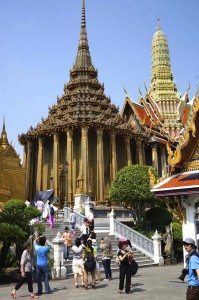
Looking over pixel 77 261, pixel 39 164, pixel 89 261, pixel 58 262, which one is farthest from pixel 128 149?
pixel 89 261

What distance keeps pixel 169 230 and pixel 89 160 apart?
15.8 meters

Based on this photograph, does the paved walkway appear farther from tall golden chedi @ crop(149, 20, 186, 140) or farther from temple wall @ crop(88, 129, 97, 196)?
tall golden chedi @ crop(149, 20, 186, 140)

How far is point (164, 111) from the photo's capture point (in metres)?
45.0

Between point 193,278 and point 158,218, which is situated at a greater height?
point 158,218

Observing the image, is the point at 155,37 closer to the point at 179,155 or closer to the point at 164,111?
the point at 164,111

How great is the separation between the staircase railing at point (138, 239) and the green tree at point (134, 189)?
3465 mm

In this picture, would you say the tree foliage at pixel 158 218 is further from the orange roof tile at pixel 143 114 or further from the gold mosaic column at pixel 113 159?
the orange roof tile at pixel 143 114

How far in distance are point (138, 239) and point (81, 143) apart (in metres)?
17.1

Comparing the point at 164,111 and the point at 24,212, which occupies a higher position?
the point at 164,111

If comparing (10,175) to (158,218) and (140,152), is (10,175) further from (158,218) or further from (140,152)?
(140,152)

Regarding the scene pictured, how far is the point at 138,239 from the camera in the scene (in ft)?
58.2

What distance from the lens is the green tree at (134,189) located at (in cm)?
2189

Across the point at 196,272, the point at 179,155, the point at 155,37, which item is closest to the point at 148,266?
the point at 179,155

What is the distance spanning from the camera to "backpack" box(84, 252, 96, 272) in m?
9.57
